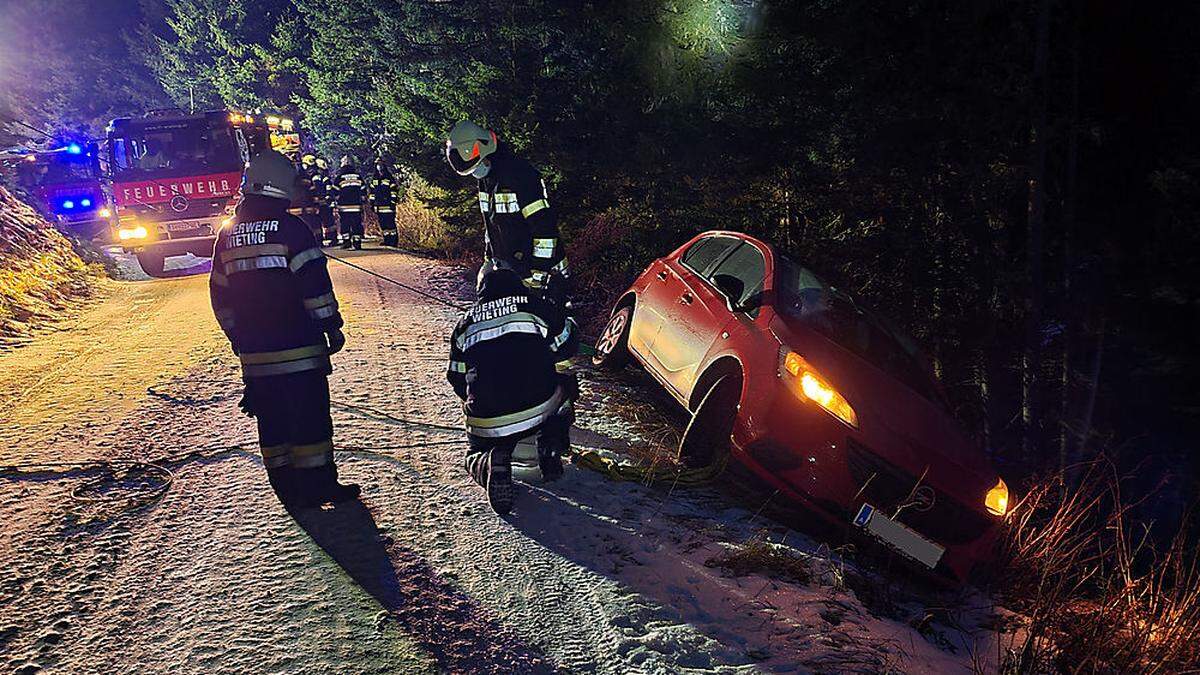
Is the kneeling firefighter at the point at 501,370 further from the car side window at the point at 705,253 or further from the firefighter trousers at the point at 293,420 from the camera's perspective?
the car side window at the point at 705,253

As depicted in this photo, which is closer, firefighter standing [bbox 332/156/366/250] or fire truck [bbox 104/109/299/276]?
fire truck [bbox 104/109/299/276]

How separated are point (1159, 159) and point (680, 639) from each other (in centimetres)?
445

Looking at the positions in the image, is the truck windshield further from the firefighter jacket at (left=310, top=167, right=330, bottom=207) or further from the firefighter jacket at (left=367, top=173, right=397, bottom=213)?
the firefighter jacket at (left=367, top=173, right=397, bottom=213)

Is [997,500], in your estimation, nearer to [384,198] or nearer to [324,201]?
[384,198]

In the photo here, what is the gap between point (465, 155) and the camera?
19.4 ft

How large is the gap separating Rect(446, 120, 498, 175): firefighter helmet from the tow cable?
222cm

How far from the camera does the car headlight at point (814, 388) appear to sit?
402cm

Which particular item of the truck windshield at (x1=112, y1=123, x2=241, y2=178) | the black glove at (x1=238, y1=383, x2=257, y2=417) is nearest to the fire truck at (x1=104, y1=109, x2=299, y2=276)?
the truck windshield at (x1=112, y1=123, x2=241, y2=178)

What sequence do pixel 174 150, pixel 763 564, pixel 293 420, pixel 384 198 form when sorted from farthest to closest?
pixel 384 198
pixel 174 150
pixel 293 420
pixel 763 564

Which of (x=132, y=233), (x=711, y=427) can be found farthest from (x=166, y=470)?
(x=132, y=233)

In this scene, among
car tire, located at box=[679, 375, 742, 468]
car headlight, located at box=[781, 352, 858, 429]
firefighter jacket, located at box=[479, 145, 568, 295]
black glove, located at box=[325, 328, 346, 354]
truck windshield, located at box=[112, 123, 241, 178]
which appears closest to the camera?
car headlight, located at box=[781, 352, 858, 429]

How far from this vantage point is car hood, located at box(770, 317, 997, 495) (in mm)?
3898

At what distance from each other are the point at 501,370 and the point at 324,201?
1275 cm

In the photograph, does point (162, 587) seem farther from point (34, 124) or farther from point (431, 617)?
point (34, 124)
